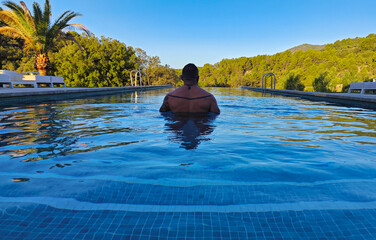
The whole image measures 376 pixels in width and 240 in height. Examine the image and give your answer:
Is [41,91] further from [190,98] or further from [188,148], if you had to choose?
[188,148]

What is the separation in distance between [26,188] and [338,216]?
2.47m

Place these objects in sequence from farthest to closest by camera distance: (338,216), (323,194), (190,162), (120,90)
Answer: (120,90) → (190,162) → (323,194) → (338,216)

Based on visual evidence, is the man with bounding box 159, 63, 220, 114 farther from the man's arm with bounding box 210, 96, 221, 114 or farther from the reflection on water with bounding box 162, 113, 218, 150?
the reflection on water with bounding box 162, 113, 218, 150

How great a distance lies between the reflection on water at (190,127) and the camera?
11.7 feet

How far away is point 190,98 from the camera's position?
4.70m

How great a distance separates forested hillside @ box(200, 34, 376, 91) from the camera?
41878mm

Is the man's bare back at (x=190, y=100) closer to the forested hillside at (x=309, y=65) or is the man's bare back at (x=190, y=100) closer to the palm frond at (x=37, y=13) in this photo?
the palm frond at (x=37, y=13)

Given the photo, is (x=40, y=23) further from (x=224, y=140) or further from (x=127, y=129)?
(x=224, y=140)

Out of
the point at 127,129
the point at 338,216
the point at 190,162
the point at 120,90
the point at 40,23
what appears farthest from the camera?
the point at 120,90

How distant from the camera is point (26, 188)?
206 centimetres

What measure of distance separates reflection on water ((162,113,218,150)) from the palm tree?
1413 centimetres

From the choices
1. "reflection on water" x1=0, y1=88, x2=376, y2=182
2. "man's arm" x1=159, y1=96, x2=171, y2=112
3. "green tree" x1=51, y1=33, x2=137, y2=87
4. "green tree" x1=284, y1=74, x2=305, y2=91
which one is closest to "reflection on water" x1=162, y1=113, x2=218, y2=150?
"reflection on water" x1=0, y1=88, x2=376, y2=182

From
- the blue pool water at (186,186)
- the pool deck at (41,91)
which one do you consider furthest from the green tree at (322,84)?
the blue pool water at (186,186)

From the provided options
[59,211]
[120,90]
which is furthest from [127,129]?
[120,90]
